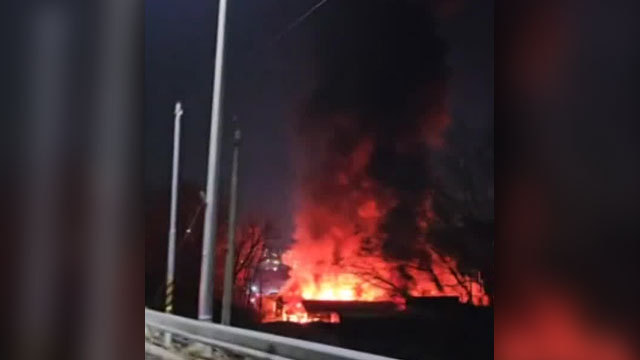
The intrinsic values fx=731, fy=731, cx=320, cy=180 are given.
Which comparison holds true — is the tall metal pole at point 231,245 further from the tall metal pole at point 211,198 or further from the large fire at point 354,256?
the large fire at point 354,256

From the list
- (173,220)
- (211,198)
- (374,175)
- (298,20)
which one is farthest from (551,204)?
(173,220)

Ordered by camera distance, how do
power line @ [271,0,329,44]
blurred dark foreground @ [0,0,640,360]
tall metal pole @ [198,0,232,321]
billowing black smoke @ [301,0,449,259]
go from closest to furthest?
blurred dark foreground @ [0,0,640,360], billowing black smoke @ [301,0,449,259], power line @ [271,0,329,44], tall metal pole @ [198,0,232,321]

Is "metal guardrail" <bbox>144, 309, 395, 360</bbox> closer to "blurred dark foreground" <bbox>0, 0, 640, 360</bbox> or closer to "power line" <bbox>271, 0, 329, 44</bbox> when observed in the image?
"blurred dark foreground" <bbox>0, 0, 640, 360</bbox>

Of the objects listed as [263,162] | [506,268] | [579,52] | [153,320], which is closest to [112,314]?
[153,320]

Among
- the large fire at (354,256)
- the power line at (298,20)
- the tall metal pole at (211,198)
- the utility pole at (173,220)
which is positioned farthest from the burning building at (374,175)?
the utility pole at (173,220)

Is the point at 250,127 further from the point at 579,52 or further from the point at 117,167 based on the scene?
the point at 579,52

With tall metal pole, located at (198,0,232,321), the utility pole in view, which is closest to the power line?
tall metal pole, located at (198,0,232,321)
